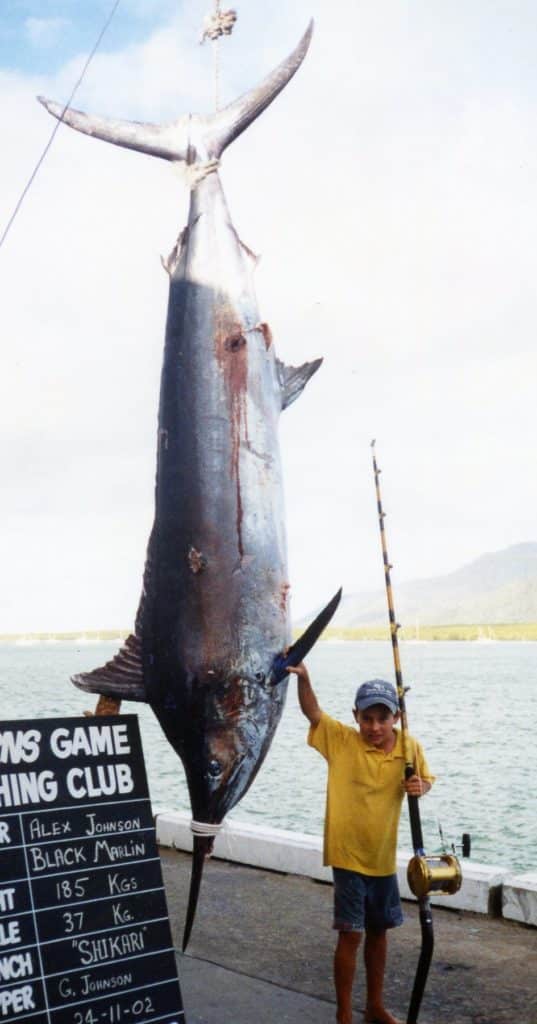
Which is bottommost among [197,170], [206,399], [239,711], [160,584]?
[239,711]

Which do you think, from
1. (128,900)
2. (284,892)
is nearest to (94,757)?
(128,900)

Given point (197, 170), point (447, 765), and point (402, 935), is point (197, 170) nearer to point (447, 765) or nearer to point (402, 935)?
point (402, 935)

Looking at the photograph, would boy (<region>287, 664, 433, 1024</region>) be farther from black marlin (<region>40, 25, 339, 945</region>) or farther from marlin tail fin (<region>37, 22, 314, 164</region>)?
marlin tail fin (<region>37, 22, 314, 164</region>)

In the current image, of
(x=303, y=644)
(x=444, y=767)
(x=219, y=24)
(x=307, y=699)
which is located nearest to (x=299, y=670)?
(x=303, y=644)

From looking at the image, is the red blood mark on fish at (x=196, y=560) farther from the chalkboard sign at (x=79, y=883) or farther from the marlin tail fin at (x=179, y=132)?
the marlin tail fin at (x=179, y=132)

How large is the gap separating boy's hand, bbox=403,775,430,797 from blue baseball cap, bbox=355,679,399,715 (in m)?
0.22

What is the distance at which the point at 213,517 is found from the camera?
2.90m

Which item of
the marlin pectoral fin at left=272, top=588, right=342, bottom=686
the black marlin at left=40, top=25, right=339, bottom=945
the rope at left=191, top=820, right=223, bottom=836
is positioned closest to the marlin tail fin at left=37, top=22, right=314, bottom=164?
the black marlin at left=40, top=25, right=339, bottom=945

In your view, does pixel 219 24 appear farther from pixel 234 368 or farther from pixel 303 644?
pixel 303 644

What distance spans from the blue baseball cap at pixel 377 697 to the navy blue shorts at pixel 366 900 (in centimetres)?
50

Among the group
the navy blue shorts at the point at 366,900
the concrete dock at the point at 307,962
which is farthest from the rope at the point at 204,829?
the concrete dock at the point at 307,962

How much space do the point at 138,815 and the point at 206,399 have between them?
1195 millimetres

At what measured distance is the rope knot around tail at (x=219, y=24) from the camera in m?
3.40

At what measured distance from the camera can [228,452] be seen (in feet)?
9.61
